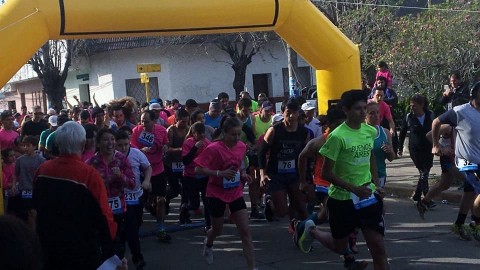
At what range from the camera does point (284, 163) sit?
9539mm

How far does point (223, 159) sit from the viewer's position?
8.34 meters

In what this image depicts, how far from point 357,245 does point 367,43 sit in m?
13.1

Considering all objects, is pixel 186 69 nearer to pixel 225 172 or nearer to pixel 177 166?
pixel 177 166

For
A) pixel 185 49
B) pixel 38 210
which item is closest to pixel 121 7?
pixel 38 210

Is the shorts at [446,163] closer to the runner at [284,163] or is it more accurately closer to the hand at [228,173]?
the runner at [284,163]

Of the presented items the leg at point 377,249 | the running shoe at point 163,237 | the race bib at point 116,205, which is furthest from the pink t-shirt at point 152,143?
the leg at point 377,249

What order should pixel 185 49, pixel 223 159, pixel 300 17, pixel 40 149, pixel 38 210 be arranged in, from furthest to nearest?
pixel 185 49
pixel 40 149
pixel 300 17
pixel 223 159
pixel 38 210

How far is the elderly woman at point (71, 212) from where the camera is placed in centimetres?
521

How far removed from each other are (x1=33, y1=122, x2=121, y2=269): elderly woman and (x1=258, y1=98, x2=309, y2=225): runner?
434 centimetres

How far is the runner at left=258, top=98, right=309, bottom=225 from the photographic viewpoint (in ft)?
31.2

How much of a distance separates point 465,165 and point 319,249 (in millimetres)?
1895

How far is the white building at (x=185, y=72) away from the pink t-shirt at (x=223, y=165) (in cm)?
2819

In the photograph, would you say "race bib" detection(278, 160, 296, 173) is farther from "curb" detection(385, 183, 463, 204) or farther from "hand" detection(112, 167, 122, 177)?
"curb" detection(385, 183, 463, 204)

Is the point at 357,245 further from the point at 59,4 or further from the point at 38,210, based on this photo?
the point at 38,210
